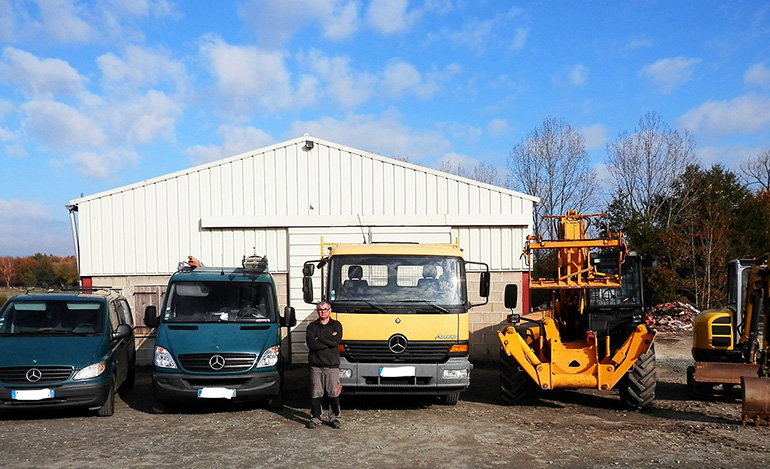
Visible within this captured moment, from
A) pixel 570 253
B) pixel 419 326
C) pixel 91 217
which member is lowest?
pixel 419 326

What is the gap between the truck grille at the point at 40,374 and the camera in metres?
9.01

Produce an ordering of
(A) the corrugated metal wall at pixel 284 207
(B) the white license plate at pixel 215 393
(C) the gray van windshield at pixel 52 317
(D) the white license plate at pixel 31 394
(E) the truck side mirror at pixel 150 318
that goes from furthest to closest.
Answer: (A) the corrugated metal wall at pixel 284 207 < (E) the truck side mirror at pixel 150 318 < (C) the gray van windshield at pixel 52 317 < (B) the white license plate at pixel 215 393 < (D) the white license plate at pixel 31 394

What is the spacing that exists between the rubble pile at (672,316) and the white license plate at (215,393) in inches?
676

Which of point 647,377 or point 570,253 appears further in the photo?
point 570,253

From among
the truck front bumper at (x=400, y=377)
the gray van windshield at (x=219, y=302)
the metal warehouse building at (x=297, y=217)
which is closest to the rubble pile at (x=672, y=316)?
the metal warehouse building at (x=297, y=217)

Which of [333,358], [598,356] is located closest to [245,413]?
[333,358]

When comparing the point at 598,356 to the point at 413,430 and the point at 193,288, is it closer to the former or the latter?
the point at 413,430

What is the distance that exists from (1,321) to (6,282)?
2612 centimetres

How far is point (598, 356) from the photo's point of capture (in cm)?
994

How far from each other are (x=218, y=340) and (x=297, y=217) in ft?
18.0

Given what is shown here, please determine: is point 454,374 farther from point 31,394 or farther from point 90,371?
point 31,394

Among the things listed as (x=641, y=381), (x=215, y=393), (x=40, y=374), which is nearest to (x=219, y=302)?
(x=215, y=393)

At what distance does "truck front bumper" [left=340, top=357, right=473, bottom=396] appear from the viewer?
951cm

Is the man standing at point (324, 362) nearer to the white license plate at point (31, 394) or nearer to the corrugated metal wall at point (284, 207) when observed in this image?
the white license plate at point (31, 394)
